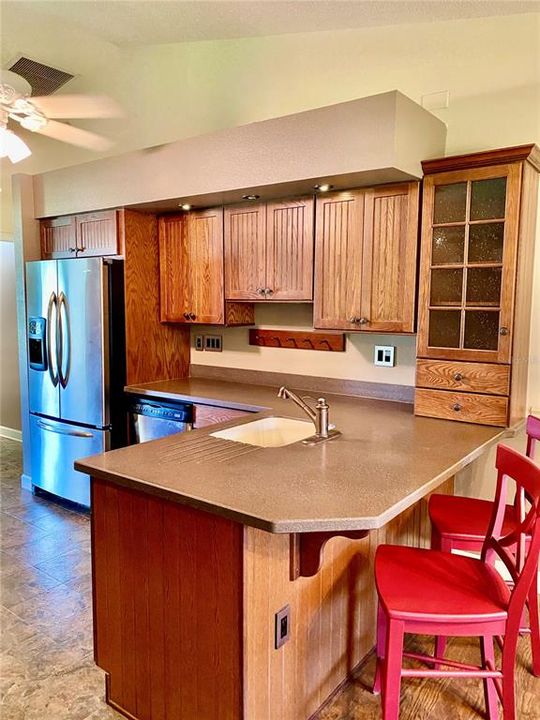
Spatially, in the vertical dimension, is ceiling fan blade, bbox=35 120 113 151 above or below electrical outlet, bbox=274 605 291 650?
above

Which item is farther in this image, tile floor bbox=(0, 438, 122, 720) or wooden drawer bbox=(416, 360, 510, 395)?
wooden drawer bbox=(416, 360, 510, 395)

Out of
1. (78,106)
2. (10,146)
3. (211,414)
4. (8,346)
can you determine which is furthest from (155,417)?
(8,346)

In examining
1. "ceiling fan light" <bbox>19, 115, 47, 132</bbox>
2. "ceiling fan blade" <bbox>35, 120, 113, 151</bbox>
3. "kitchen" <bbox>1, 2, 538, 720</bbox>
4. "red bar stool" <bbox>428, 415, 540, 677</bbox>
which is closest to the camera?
"kitchen" <bbox>1, 2, 538, 720</bbox>

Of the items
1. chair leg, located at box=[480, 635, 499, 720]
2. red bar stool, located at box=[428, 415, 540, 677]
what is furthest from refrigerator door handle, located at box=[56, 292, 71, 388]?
chair leg, located at box=[480, 635, 499, 720]

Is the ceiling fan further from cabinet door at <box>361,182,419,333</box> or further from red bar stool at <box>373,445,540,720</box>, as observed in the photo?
red bar stool at <box>373,445,540,720</box>

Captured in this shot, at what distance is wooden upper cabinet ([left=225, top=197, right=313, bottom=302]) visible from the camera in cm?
293

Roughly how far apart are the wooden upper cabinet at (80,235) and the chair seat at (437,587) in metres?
2.72

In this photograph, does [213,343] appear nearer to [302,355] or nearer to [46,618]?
[302,355]

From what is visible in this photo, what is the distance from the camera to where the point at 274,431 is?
8.57 feet

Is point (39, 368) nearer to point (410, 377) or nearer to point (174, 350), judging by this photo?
point (174, 350)

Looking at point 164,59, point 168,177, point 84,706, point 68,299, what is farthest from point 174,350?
point 84,706

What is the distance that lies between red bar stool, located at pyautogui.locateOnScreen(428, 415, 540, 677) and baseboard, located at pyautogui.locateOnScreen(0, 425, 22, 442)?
4.83 m

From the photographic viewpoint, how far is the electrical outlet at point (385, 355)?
2990mm

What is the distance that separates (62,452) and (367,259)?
2.58 metres
